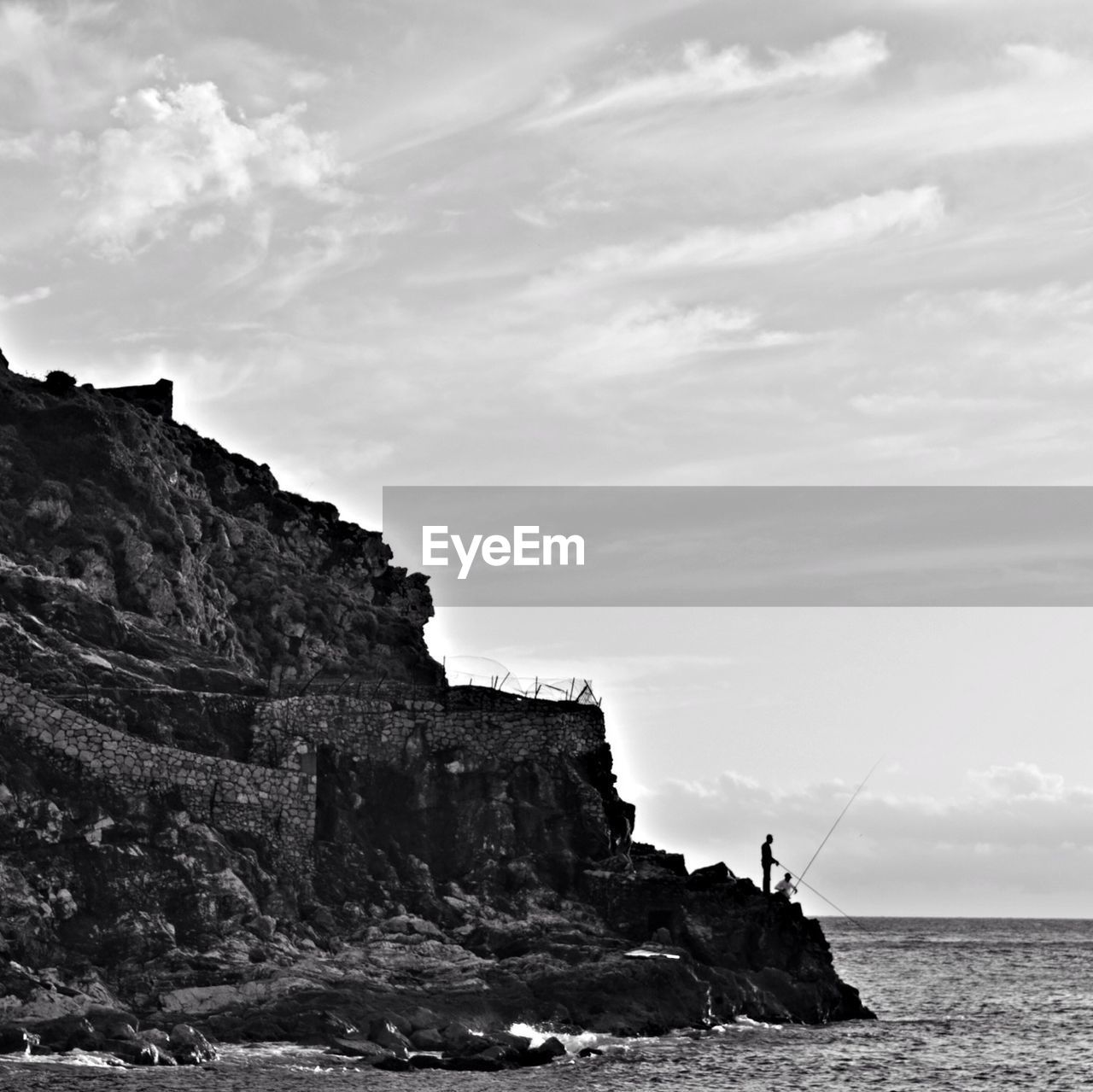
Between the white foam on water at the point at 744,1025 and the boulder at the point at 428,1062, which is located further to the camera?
the white foam on water at the point at 744,1025

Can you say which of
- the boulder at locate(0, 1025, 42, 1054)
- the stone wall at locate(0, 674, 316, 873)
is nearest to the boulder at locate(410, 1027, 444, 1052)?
the stone wall at locate(0, 674, 316, 873)

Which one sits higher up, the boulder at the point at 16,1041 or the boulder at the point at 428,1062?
the boulder at the point at 16,1041

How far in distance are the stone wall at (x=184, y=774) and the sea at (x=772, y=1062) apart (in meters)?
8.90

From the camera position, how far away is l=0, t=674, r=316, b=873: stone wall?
152 feet

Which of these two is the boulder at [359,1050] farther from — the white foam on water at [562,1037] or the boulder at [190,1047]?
the white foam on water at [562,1037]

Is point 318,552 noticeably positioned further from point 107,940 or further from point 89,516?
point 107,940

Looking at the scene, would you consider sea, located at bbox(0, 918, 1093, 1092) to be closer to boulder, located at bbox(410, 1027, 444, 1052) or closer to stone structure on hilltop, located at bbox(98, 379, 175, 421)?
boulder, located at bbox(410, 1027, 444, 1052)

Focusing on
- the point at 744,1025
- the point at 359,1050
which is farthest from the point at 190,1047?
the point at 744,1025

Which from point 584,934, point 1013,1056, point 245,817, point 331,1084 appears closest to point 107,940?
point 245,817

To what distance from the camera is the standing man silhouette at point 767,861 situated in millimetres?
52594

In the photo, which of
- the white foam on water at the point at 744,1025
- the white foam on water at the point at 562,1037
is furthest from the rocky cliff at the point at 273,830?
the white foam on water at the point at 562,1037

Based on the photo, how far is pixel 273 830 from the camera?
48.4 m

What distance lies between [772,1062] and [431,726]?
13.8 metres

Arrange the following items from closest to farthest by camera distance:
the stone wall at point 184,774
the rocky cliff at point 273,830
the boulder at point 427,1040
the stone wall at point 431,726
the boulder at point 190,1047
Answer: the boulder at point 190,1047, the boulder at point 427,1040, the rocky cliff at point 273,830, the stone wall at point 184,774, the stone wall at point 431,726
